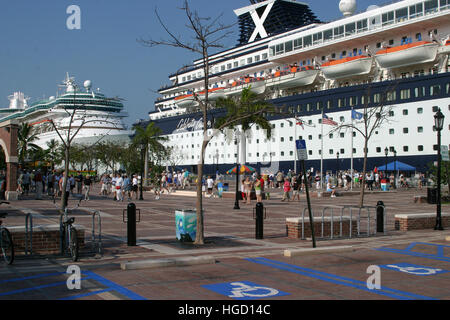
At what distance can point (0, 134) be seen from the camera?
91.5 feet

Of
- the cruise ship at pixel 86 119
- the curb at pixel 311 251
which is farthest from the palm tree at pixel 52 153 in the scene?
the curb at pixel 311 251

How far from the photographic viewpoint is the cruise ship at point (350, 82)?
4191 cm

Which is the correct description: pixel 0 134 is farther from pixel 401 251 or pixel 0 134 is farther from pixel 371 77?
pixel 371 77

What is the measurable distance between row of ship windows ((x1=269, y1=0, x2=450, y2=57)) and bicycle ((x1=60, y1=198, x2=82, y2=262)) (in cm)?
3953

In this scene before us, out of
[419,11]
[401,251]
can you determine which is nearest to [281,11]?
[419,11]

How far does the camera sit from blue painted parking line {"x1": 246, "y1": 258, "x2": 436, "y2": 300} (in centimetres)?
707

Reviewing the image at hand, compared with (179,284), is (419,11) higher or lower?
higher

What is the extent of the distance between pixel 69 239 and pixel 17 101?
110 meters

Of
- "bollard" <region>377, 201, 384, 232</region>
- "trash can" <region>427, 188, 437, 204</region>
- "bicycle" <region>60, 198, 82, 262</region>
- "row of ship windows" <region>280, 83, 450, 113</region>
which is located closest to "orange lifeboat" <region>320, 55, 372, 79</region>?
"row of ship windows" <region>280, 83, 450, 113</region>

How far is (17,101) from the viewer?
11012cm

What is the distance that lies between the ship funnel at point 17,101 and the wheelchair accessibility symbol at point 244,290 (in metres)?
111

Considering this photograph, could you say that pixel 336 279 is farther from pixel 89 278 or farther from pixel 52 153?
pixel 52 153

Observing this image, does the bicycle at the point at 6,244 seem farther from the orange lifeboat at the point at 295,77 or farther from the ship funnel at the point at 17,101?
the ship funnel at the point at 17,101
